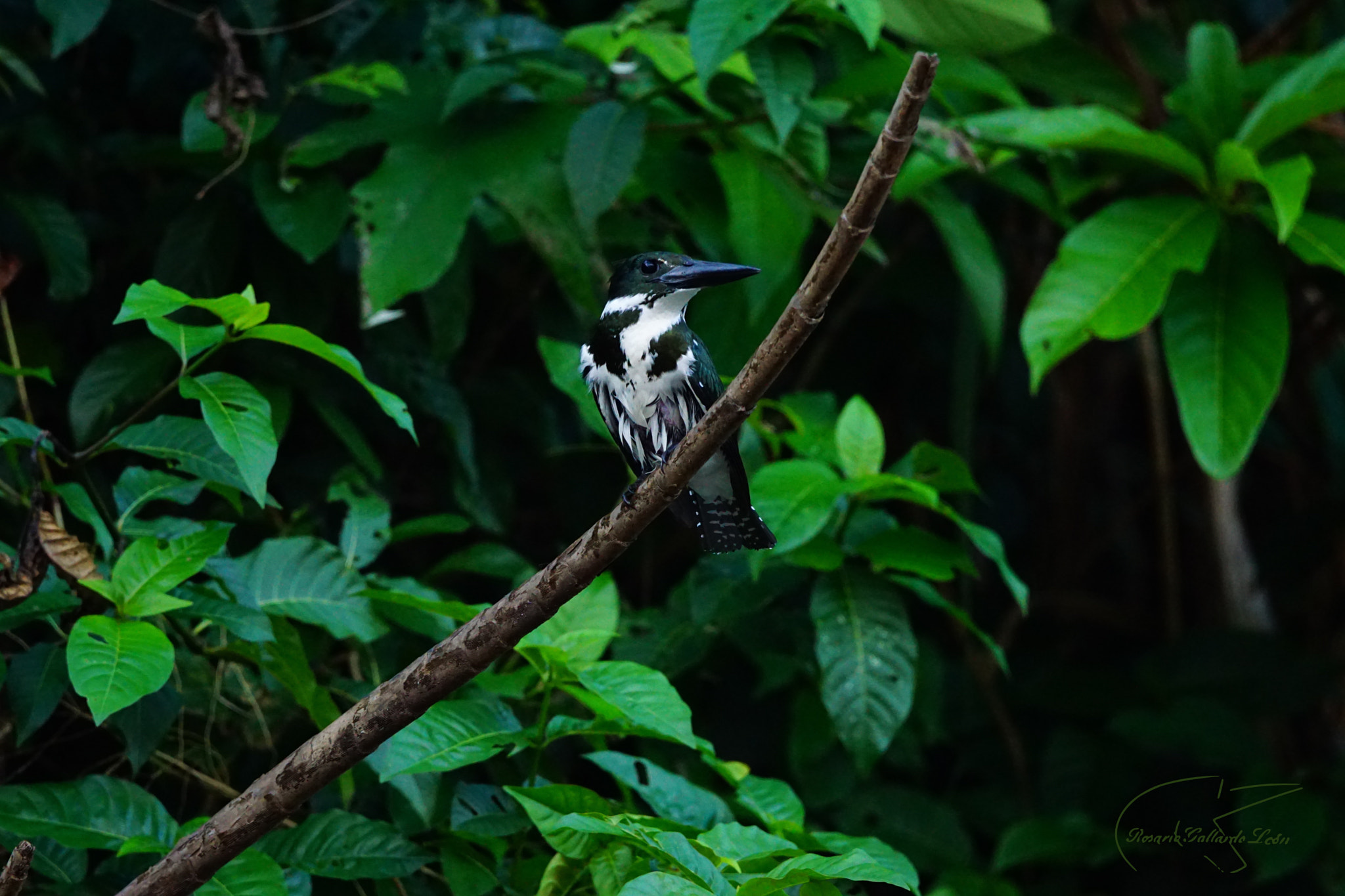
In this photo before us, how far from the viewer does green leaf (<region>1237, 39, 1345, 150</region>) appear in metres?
2.40

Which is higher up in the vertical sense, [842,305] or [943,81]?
[943,81]

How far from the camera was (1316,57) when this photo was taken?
2.61 metres

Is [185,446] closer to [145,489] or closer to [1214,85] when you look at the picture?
[145,489]

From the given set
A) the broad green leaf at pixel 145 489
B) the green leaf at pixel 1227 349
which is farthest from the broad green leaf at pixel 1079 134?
the broad green leaf at pixel 145 489

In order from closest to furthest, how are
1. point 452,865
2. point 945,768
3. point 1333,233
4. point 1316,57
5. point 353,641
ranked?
point 452,865, point 353,641, point 1333,233, point 1316,57, point 945,768

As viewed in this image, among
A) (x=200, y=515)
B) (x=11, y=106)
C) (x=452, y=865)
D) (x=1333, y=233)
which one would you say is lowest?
(x=452, y=865)

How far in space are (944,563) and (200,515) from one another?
135cm

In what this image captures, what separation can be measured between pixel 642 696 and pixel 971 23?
1.64 meters

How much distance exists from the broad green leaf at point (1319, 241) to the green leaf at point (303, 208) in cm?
179

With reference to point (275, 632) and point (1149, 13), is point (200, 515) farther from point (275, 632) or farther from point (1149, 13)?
point (1149, 13)

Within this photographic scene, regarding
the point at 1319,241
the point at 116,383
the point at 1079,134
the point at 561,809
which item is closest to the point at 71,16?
the point at 116,383

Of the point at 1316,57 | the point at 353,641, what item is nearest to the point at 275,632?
the point at 353,641

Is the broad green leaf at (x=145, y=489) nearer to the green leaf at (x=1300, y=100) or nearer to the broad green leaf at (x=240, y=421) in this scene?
the broad green leaf at (x=240, y=421)

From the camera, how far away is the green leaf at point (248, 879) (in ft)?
4.58
